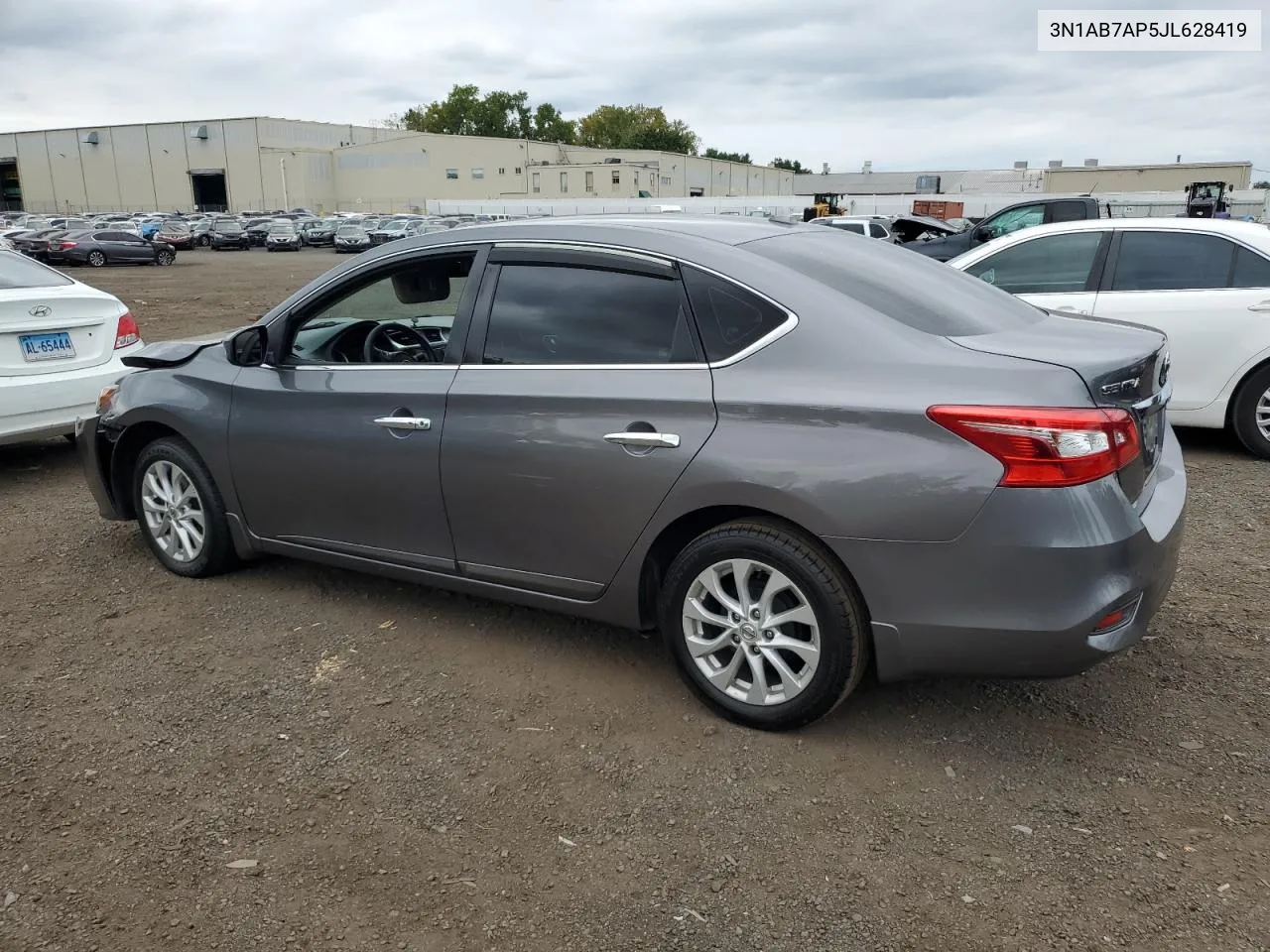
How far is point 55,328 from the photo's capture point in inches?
261

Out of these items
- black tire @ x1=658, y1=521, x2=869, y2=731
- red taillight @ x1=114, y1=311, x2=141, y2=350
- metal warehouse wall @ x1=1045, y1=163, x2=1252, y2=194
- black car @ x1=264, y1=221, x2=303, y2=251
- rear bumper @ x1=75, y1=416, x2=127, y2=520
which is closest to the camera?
black tire @ x1=658, y1=521, x2=869, y2=731

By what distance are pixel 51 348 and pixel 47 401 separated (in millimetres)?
366

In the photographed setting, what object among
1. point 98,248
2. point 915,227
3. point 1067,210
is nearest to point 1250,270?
point 1067,210

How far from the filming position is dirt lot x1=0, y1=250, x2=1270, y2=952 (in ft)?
8.36

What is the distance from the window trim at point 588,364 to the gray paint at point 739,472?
2 cm

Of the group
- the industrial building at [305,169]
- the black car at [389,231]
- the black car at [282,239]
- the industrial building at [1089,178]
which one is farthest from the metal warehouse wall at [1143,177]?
the black car at [282,239]

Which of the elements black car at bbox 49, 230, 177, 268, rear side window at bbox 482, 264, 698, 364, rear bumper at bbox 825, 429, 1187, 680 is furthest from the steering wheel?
black car at bbox 49, 230, 177, 268

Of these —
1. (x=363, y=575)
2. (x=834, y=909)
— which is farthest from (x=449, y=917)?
(x=363, y=575)

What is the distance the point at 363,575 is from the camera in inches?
193

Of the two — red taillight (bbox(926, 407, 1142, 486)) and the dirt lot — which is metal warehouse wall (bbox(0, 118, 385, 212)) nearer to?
the dirt lot

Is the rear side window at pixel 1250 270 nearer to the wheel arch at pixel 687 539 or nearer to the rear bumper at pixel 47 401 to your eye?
the wheel arch at pixel 687 539

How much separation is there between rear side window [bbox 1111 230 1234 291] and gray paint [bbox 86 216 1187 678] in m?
3.87

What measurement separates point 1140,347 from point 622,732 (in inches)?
84.4

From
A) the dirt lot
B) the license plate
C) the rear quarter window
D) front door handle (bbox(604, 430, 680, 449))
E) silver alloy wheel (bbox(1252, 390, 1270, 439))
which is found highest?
the rear quarter window
